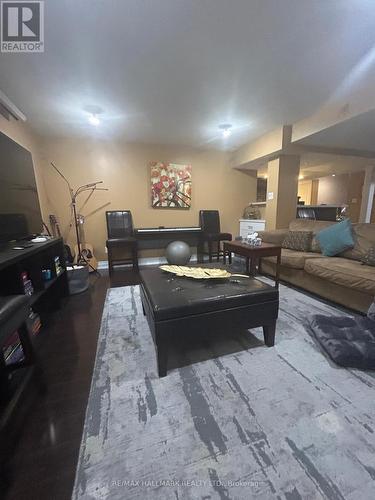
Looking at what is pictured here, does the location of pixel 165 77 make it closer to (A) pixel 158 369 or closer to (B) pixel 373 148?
(A) pixel 158 369

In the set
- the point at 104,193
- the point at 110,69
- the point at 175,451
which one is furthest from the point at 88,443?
the point at 104,193

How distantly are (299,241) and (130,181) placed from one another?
3102 millimetres

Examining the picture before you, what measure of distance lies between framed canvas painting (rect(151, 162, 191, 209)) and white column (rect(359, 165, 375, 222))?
4.67 m

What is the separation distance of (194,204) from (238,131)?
1559 millimetres

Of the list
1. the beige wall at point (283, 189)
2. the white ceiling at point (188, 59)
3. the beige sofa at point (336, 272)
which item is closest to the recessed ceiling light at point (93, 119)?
the white ceiling at point (188, 59)

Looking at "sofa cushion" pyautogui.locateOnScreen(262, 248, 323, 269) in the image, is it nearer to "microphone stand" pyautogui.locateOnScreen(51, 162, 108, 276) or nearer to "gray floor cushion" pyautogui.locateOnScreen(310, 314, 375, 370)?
"gray floor cushion" pyautogui.locateOnScreen(310, 314, 375, 370)

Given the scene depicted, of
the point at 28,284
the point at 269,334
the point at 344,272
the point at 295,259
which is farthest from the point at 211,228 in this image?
the point at 28,284

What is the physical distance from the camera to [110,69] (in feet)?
6.16

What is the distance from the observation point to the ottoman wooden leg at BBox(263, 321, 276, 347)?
148 cm

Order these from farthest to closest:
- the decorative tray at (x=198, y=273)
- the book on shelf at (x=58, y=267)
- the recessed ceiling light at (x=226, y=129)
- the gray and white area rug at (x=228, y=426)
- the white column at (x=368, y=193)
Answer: the white column at (x=368, y=193)
the recessed ceiling light at (x=226, y=129)
the book on shelf at (x=58, y=267)
the decorative tray at (x=198, y=273)
the gray and white area rug at (x=228, y=426)

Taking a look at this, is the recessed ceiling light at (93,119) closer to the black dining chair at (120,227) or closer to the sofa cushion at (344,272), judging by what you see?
the black dining chair at (120,227)

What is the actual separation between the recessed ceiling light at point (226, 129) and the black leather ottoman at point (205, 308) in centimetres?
264

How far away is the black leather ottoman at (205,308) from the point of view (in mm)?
1221

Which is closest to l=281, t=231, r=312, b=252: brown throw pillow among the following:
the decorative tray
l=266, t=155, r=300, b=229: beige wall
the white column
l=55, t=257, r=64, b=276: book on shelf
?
l=266, t=155, r=300, b=229: beige wall
